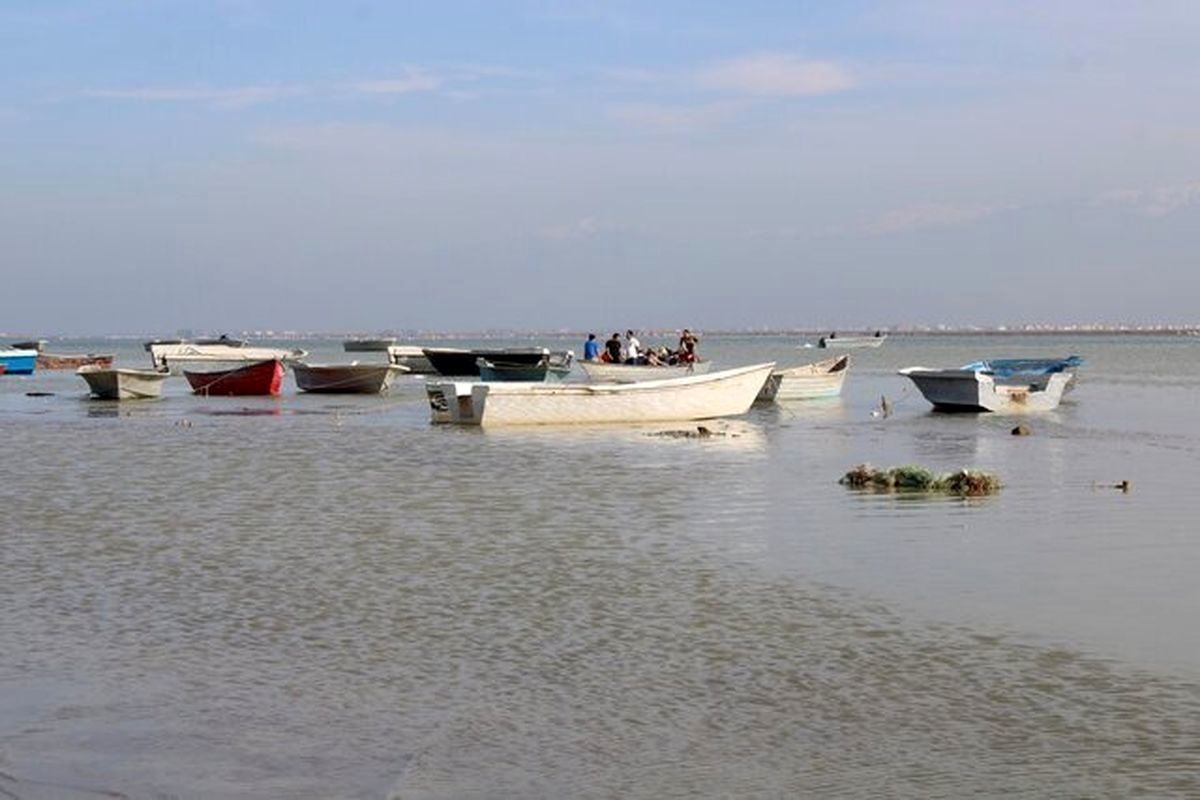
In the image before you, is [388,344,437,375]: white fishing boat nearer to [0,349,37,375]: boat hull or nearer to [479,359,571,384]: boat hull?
[0,349,37,375]: boat hull

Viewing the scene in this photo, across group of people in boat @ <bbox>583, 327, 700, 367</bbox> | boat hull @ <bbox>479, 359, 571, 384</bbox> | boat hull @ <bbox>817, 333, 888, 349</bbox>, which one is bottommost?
boat hull @ <bbox>817, 333, 888, 349</bbox>

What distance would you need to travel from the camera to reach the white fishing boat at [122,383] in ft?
149

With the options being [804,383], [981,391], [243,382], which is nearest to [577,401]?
[981,391]

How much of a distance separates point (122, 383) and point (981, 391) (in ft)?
81.3

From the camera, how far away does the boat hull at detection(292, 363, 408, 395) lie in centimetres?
4972

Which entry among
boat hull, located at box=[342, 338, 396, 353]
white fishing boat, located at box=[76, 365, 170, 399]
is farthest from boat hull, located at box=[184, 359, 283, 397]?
boat hull, located at box=[342, 338, 396, 353]

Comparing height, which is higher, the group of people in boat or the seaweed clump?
the group of people in boat

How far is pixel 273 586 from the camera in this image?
12.2 metres

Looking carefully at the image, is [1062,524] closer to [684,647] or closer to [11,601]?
[684,647]

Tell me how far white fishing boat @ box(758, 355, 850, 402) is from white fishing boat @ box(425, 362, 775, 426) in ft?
26.7

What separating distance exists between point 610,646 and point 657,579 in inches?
103

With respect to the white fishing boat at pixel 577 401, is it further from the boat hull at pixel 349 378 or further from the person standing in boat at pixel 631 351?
the boat hull at pixel 349 378

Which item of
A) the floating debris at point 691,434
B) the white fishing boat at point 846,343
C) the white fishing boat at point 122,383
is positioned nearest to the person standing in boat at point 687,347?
the floating debris at point 691,434

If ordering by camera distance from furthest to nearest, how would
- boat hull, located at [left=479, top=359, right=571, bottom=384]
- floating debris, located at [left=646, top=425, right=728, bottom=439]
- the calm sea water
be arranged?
boat hull, located at [left=479, top=359, right=571, bottom=384], floating debris, located at [left=646, top=425, right=728, bottom=439], the calm sea water
